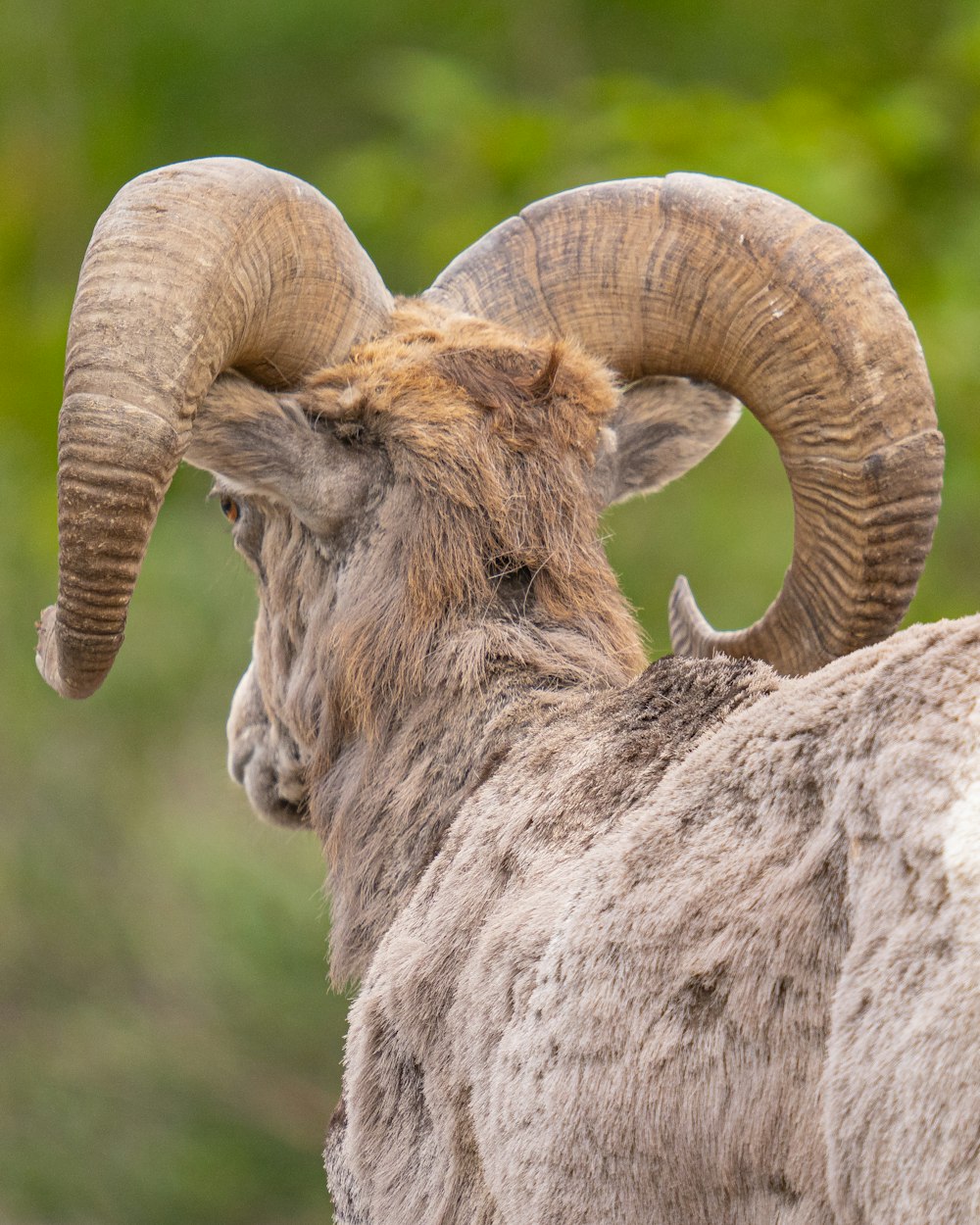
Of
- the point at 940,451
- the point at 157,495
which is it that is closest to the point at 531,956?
the point at 157,495

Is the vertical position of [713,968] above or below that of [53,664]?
below

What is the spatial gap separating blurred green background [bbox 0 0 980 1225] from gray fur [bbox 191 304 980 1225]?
4599 millimetres

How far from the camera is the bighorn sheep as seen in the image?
267 centimetres

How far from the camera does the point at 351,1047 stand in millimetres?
3926

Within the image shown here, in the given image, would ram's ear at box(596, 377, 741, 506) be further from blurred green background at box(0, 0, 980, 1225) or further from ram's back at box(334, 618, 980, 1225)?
blurred green background at box(0, 0, 980, 1225)

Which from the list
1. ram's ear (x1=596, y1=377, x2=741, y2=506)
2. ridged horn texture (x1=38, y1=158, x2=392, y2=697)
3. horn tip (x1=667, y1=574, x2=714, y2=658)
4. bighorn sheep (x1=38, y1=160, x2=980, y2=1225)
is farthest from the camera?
horn tip (x1=667, y1=574, x2=714, y2=658)

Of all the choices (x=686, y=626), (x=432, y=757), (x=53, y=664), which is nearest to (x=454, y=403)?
(x=432, y=757)

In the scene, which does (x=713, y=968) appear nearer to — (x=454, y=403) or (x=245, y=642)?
(x=454, y=403)

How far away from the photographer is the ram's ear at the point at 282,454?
14.1 feet

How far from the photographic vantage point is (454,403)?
14.3ft

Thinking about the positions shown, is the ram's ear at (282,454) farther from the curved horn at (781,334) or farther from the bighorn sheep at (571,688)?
the curved horn at (781,334)

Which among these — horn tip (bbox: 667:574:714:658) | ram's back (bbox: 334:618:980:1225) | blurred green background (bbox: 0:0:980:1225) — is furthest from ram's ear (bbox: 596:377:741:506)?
blurred green background (bbox: 0:0:980:1225)

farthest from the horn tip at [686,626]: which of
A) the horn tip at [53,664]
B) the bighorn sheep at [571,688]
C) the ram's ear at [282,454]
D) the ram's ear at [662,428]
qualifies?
the horn tip at [53,664]

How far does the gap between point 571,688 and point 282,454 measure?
99cm
